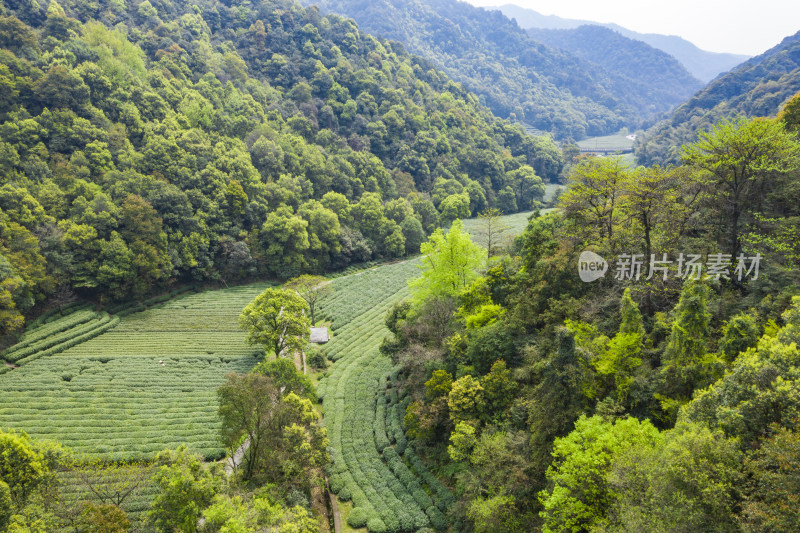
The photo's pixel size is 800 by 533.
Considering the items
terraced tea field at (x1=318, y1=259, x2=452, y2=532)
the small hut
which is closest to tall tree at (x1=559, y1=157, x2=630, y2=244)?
terraced tea field at (x1=318, y1=259, x2=452, y2=532)

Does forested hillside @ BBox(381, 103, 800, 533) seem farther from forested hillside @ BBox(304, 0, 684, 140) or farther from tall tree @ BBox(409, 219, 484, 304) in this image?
forested hillside @ BBox(304, 0, 684, 140)

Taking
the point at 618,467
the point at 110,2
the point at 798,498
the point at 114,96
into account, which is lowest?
the point at 618,467

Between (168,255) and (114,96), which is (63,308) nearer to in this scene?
(168,255)

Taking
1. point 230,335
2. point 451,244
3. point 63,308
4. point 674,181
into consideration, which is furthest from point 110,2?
point 674,181

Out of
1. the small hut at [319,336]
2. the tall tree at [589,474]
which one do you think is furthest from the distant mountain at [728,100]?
the tall tree at [589,474]

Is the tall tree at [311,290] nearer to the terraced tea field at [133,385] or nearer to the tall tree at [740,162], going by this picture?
the terraced tea field at [133,385]
